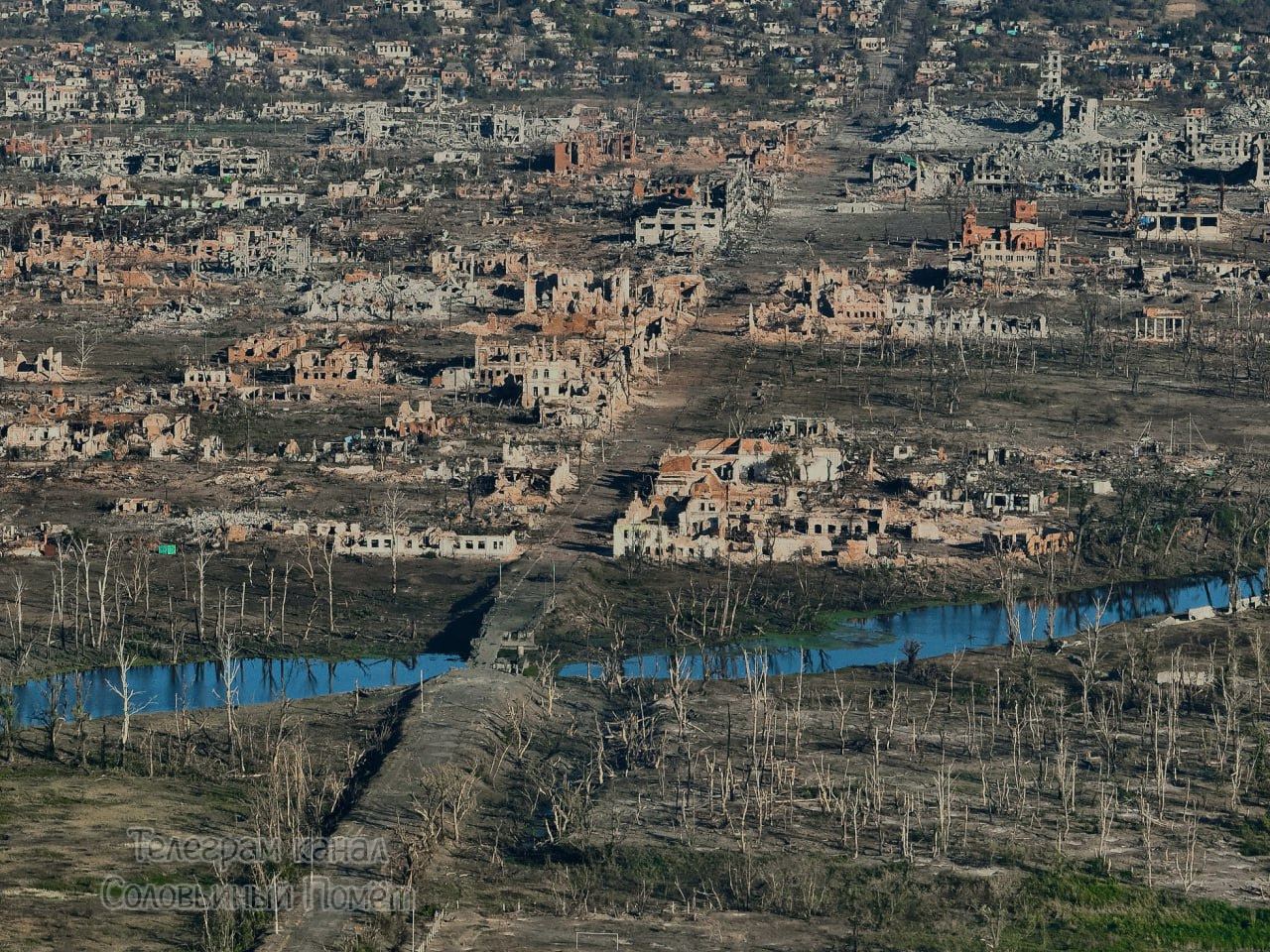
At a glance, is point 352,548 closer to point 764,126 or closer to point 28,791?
point 28,791

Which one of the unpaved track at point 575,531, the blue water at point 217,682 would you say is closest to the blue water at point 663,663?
the blue water at point 217,682

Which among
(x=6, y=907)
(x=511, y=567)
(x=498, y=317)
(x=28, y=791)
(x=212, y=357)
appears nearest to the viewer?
(x=6, y=907)

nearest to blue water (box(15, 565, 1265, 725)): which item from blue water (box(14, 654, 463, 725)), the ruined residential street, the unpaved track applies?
blue water (box(14, 654, 463, 725))

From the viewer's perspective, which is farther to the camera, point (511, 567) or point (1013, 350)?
point (1013, 350)

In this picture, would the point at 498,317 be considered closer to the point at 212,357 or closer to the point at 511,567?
the point at 212,357

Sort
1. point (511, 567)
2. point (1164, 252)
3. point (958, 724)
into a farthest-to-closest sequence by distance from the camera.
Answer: point (1164, 252), point (511, 567), point (958, 724)

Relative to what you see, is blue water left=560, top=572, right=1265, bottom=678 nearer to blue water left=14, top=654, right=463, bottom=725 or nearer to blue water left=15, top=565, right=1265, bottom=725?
blue water left=15, top=565, right=1265, bottom=725

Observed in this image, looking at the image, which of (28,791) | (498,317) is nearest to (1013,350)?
(498,317)
